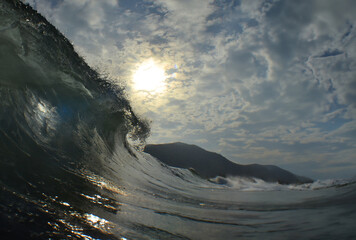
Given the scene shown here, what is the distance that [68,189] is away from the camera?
2295mm

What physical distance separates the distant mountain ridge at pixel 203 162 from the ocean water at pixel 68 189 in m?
29.5

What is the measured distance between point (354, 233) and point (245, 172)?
135 feet

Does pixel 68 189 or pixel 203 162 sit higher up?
pixel 203 162

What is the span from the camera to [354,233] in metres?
1.41

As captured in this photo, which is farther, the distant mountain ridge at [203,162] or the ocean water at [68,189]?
the distant mountain ridge at [203,162]

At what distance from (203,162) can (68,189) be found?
3611 centimetres

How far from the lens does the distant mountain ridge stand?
35.1m

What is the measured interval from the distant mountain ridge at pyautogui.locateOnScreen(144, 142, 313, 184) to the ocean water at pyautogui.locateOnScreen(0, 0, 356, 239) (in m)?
29.5

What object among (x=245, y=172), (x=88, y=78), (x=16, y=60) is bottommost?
(x=245, y=172)

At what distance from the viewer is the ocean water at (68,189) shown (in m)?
1.50

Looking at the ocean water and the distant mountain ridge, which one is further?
→ the distant mountain ridge

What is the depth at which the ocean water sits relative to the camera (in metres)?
1.50

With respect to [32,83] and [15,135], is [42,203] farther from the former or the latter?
[32,83]

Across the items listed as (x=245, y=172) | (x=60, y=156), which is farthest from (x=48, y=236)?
(x=245, y=172)
